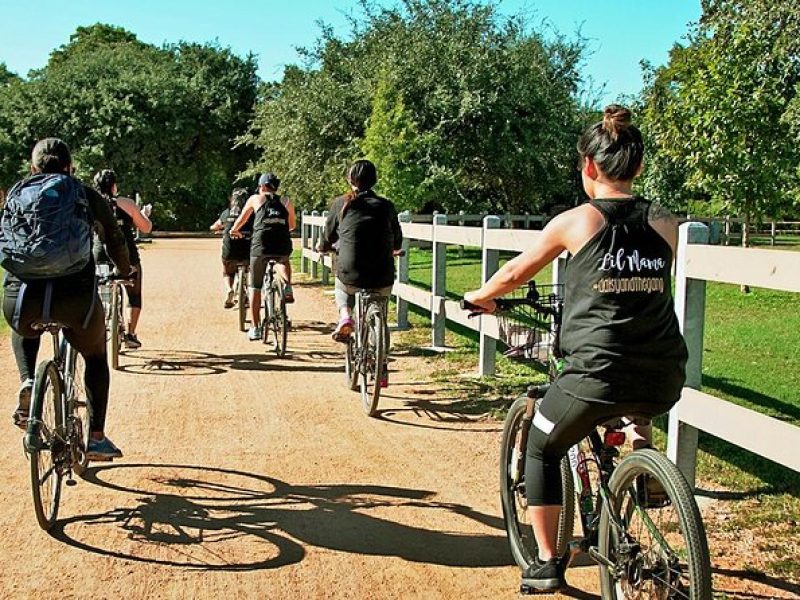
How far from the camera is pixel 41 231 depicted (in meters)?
4.96

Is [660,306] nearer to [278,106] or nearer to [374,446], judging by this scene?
[374,446]

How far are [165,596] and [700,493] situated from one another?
316 cm

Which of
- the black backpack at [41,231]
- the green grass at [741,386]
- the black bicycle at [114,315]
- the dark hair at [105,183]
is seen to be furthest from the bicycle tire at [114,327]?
the black backpack at [41,231]

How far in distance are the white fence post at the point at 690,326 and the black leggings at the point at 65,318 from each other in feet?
10.9

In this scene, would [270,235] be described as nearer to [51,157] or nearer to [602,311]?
[51,157]

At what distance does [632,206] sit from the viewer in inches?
138

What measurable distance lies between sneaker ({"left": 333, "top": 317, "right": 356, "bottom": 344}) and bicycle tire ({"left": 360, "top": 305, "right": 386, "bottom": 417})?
1.28ft

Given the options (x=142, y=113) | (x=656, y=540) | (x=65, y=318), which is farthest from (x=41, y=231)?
(x=142, y=113)

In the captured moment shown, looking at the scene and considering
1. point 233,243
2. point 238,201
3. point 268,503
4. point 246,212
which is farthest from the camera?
point 238,201

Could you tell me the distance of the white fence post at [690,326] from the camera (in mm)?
5340

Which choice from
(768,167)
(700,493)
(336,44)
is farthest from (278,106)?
(700,493)

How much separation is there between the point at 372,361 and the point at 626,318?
4755 millimetres

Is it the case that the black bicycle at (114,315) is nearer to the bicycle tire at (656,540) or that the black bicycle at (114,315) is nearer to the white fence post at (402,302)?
the white fence post at (402,302)

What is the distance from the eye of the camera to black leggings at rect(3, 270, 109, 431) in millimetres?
5094
